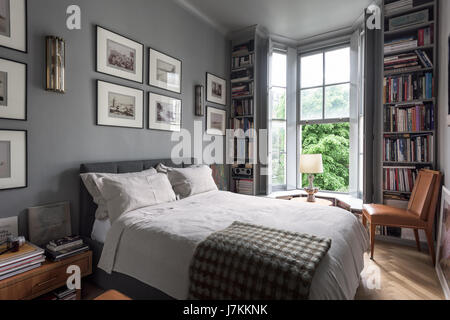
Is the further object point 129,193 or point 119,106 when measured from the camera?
point 119,106

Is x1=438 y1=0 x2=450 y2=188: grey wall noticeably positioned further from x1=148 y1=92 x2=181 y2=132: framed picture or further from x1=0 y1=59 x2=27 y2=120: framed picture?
x1=0 y1=59 x2=27 y2=120: framed picture

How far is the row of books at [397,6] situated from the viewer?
2882mm

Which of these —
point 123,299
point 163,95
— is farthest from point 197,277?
point 163,95

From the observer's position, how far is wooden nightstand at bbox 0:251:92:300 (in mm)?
1431

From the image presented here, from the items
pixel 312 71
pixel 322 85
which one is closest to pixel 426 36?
pixel 322 85

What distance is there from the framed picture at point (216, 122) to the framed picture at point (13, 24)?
231cm

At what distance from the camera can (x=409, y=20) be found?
2.90 meters

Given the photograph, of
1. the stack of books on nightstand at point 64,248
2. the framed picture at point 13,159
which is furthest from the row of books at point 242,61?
the stack of books on nightstand at point 64,248

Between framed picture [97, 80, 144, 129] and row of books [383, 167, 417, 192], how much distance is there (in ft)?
10.4

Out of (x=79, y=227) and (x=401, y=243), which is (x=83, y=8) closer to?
(x=79, y=227)

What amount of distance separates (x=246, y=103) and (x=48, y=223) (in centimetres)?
317

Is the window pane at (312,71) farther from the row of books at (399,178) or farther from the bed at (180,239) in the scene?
the bed at (180,239)

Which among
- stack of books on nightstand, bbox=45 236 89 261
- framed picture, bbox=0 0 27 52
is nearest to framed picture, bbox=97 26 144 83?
framed picture, bbox=0 0 27 52

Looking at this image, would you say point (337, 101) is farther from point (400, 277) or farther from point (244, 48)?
Result: point (400, 277)
